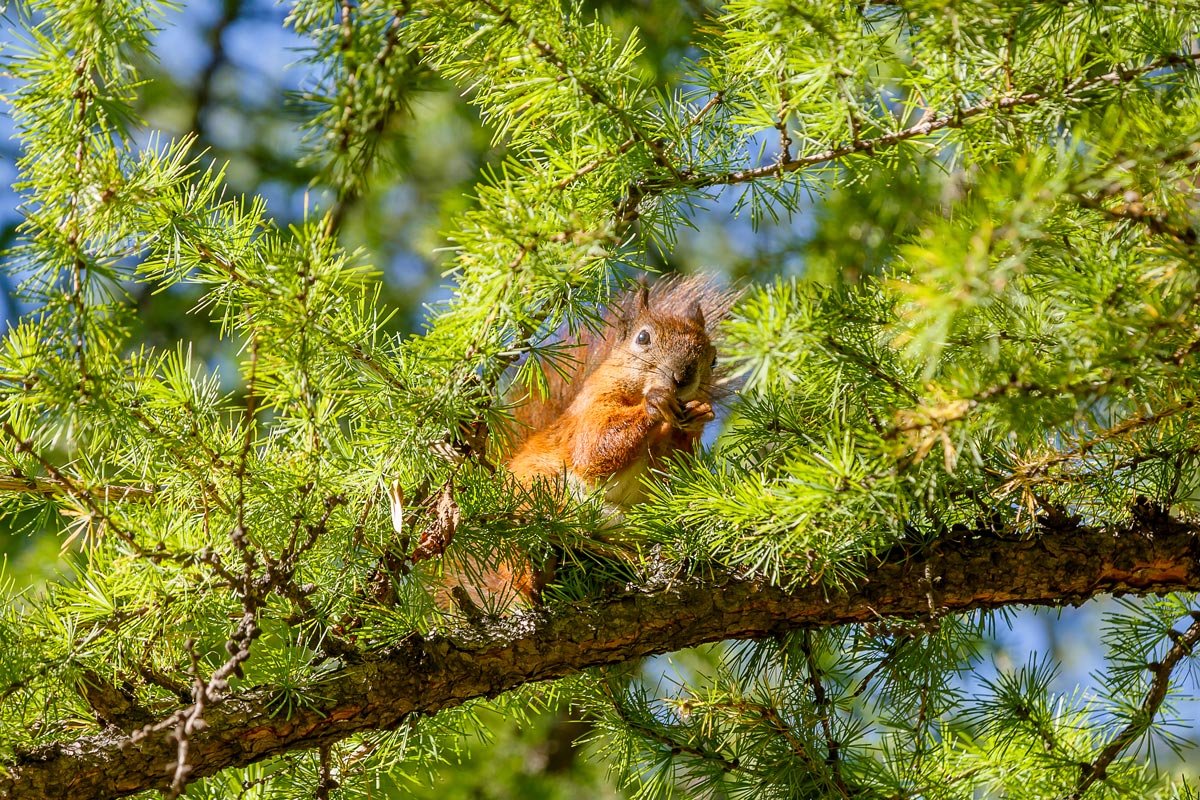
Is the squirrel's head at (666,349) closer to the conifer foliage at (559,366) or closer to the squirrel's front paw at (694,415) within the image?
the squirrel's front paw at (694,415)

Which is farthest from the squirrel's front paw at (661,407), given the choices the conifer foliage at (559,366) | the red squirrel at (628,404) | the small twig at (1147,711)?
the small twig at (1147,711)

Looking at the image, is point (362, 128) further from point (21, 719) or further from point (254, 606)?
point (21, 719)

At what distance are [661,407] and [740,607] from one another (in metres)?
0.66

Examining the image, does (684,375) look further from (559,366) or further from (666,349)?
(559,366)

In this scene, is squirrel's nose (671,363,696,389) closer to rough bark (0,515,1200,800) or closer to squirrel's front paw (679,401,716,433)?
squirrel's front paw (679,401,716,433)

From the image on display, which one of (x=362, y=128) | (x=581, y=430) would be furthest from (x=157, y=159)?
(x=581, y=430)

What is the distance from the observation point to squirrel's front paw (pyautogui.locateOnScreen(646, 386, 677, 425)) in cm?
214

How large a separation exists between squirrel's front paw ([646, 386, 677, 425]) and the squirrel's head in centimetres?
4

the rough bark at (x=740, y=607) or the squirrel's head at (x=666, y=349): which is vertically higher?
the squirrel's head at (x=666, y=349)

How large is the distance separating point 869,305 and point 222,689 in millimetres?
896

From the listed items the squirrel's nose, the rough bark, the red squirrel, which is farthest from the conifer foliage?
the squirrel's nose

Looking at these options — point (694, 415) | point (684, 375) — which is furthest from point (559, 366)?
point (684, 375)

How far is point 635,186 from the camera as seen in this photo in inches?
50.8

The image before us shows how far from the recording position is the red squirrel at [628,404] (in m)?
2.11
